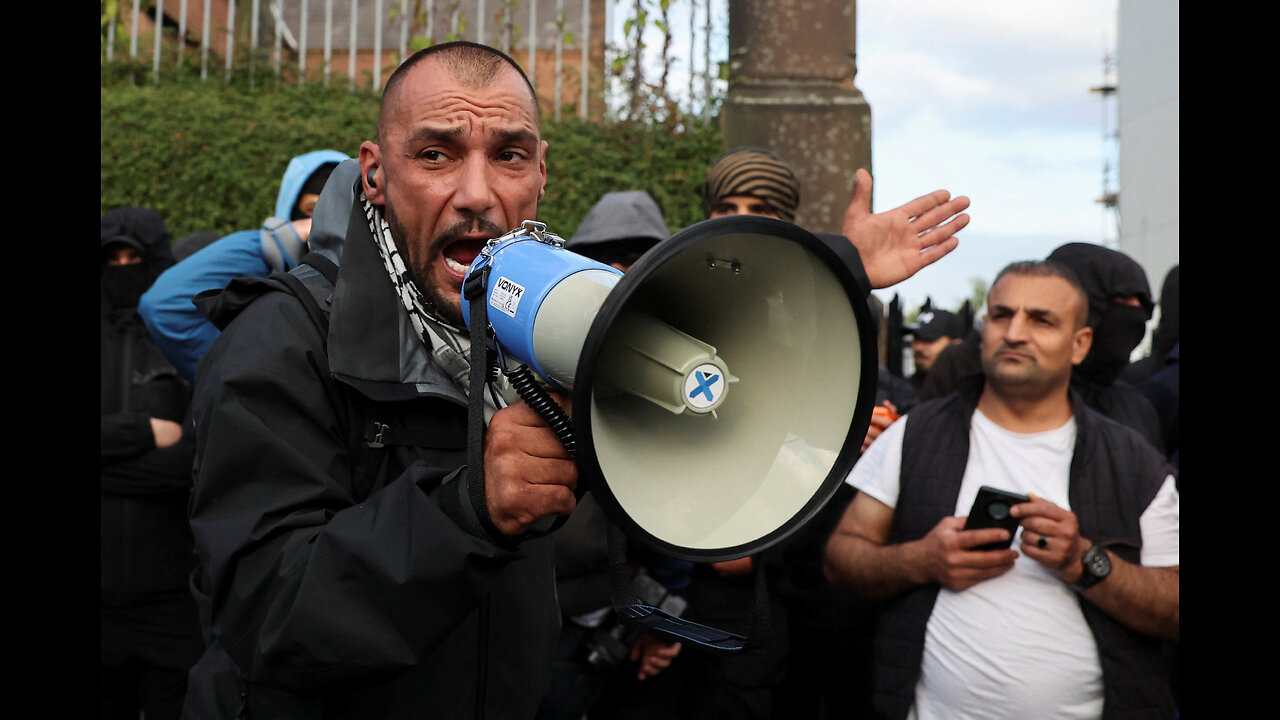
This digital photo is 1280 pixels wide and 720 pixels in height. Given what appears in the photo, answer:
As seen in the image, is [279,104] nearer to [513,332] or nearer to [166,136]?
[166,136]

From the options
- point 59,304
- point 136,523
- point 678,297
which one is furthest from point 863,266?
point 136,523

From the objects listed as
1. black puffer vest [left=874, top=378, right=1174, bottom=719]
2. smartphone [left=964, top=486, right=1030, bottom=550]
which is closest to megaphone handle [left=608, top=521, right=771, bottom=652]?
smartphone [left=964, top=486, right=1030, bottom=550]

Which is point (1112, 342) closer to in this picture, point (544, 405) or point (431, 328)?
point (431, 328)

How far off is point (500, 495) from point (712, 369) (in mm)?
366

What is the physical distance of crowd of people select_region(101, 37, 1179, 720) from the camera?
4.97 ft

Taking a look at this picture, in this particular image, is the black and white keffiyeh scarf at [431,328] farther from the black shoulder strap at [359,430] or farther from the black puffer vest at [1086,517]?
the black puffer vest at [1086,517]

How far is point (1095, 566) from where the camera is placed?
2852 millimetres

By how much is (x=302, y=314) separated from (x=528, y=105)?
0.58m

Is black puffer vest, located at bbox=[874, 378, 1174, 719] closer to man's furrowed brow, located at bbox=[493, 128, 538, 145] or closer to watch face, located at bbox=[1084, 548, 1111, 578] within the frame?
watch face, located at bbox=[1084, 548, 1111, 578]

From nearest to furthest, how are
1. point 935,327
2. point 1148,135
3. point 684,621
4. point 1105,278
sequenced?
point 684,621 < point 1105,278 < point 935,327 < point 1148,135

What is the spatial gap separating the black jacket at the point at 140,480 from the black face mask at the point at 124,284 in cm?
12

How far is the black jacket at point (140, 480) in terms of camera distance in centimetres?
382

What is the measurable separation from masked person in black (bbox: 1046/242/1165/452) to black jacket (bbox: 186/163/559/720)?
255cm

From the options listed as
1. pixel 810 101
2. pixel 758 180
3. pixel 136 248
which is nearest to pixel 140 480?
pixel 136 248
